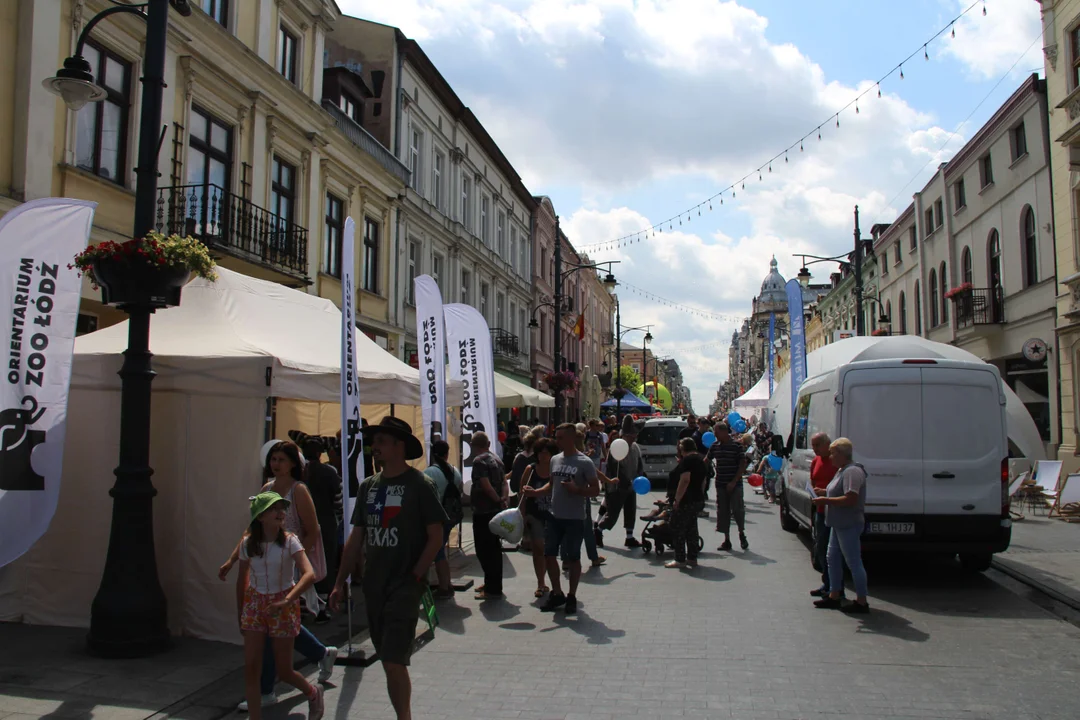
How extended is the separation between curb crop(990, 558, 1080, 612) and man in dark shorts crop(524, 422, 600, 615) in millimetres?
4814

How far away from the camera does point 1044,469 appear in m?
16.2

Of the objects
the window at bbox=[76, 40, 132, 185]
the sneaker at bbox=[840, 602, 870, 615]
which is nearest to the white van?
the sneaker at bbox=[840, 602, 870, 615]

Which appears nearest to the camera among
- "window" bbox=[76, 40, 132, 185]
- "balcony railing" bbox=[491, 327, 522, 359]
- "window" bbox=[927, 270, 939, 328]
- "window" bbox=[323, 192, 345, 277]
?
"window" bbox=[76, 40, 132, 185]

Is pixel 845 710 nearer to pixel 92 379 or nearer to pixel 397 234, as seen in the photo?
pixel 92 379

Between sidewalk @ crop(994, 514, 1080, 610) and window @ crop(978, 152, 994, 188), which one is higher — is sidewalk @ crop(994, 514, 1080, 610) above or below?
below

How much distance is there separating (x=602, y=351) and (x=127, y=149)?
193ft

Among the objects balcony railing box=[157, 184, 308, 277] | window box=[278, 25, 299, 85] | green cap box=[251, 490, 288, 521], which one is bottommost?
green cap box=[251, 490, 288, 521]

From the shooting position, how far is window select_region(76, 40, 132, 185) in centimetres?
1198

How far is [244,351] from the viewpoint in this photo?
6.89 m

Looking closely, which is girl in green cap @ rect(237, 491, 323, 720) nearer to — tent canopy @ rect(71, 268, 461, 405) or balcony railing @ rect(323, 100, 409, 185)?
tent canopy @ rect(71, 268, 461, 405)

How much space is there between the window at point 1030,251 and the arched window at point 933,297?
834 cm

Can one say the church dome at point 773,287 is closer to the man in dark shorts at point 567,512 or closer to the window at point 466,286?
→ the window at point 466,286

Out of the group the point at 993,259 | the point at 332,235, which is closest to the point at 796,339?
the point at 993,259

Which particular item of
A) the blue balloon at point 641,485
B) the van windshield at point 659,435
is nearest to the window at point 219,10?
the blue balloon at point 641,485
